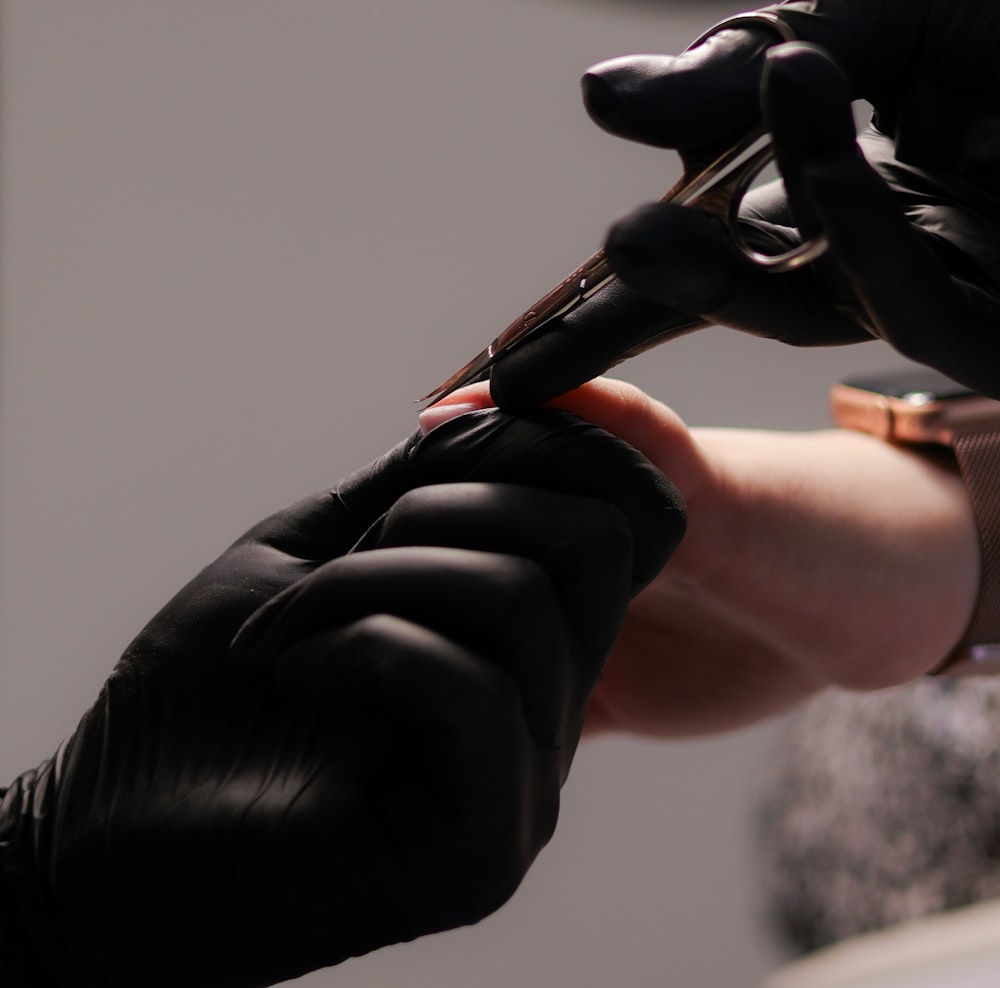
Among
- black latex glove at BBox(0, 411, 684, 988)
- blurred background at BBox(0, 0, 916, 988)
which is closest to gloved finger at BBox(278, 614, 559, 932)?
black latex glove at BBox(0, 411, 684, 988)

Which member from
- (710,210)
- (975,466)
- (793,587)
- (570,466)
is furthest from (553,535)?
(975,466)

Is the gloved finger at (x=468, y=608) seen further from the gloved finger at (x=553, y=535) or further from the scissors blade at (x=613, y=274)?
the scissors blade at (x=613, y=274)

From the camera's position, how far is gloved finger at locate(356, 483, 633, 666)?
450 mm

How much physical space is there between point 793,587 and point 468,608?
1.31 ft

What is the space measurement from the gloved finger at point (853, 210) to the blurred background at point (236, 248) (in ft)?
3.18

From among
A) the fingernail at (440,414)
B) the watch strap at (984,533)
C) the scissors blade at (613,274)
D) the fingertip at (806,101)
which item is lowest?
the watch strap at (984,533)

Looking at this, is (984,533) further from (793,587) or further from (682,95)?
(682,95)

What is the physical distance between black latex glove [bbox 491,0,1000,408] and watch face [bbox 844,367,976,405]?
0.32 meters

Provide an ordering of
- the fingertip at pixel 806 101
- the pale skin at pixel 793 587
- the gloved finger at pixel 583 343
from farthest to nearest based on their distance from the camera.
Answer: the pale skin at pixel 793 587 < the gloved finger at pixel 583 343 < the fingertip at pixel 806 101

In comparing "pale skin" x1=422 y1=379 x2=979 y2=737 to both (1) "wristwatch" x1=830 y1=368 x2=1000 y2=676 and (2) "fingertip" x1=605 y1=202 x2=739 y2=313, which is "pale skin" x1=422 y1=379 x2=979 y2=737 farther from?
(2) "fingertip" x1=605 y1=202 x2=739 y2=313

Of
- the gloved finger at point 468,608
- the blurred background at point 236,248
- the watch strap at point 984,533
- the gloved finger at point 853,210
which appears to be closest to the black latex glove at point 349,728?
the gloved finger at point 468,608

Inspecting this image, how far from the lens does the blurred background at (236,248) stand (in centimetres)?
120

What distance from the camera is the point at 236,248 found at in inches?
50.1

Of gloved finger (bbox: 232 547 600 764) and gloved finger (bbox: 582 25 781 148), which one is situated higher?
gloved finger (bbox: 582 25 781 148)
